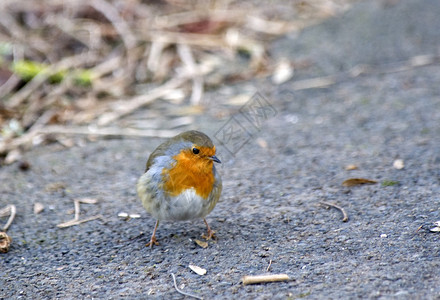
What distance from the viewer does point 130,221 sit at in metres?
3.42

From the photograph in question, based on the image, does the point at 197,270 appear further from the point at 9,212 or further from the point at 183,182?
the point at 9,212

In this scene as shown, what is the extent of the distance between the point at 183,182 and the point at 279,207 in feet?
2.28

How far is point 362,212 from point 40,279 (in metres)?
1.73

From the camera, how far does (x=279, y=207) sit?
3377 millimetres

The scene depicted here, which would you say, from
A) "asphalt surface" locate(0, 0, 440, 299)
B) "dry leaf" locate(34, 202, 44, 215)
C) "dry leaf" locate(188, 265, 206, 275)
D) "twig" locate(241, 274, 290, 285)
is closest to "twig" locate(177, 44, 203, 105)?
"asphalt surface" locate(0, 0, 440, 299)

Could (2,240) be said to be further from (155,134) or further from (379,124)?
(379,124)

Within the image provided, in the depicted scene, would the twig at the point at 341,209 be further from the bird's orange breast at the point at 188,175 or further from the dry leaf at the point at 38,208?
the dry leaf at the point at 38,208

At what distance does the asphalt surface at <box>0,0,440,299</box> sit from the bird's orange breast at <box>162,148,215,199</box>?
32 cm

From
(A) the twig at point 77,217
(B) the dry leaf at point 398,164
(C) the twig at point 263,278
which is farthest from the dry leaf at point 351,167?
(A) the twig at point 77,217

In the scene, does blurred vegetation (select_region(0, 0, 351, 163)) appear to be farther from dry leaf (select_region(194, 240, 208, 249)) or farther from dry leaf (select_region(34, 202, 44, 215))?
dry leaf (select_region(194, 240, 208, 249))

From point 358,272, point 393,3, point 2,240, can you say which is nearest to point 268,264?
point 358,272

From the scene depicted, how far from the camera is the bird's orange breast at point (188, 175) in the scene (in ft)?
9.77

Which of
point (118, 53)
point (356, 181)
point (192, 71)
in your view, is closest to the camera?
point (356, 181)

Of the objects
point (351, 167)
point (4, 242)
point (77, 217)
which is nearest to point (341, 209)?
point (351, 167)
